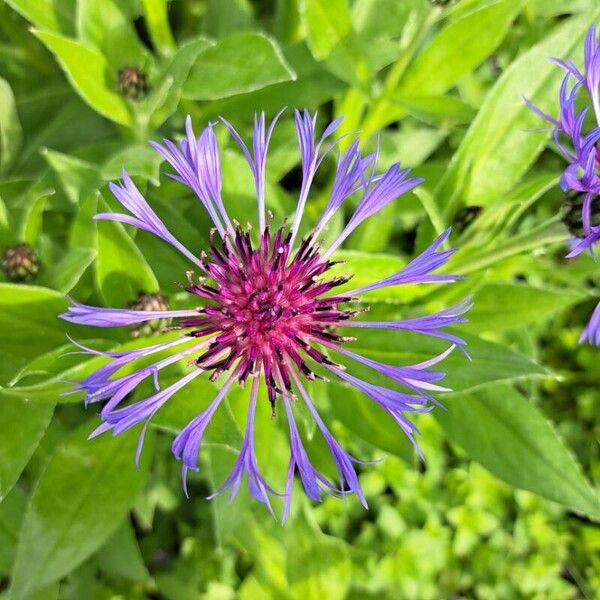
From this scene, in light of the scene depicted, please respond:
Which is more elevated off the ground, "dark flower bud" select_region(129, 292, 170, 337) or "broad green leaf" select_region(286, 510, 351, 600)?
"dark flower bud" select_region(129, 292, 170, 337)

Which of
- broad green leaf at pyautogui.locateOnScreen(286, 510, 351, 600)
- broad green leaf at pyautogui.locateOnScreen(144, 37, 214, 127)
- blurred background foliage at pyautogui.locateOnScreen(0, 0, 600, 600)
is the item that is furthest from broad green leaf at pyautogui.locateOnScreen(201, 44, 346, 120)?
broad green leaf at pyautogui.locateOnScreen(286, 510, 351, 600)

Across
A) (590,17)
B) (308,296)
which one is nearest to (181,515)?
(308,296)

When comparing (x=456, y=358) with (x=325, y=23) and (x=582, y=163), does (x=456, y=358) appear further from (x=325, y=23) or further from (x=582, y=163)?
(x=325, y=23)

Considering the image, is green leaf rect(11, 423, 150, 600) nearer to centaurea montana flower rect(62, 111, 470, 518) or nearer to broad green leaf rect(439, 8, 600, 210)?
centaurea montana flower rect(62, 111, 470, 518)

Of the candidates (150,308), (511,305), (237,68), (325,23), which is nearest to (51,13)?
(237,68)

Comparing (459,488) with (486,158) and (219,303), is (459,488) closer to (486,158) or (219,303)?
(486,158)

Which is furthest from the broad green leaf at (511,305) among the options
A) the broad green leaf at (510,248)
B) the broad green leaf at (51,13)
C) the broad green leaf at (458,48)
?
the broad green leaf at (51,13)

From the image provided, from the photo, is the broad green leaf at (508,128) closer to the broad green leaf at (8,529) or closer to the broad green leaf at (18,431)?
the broad green leaf at (18,431)
